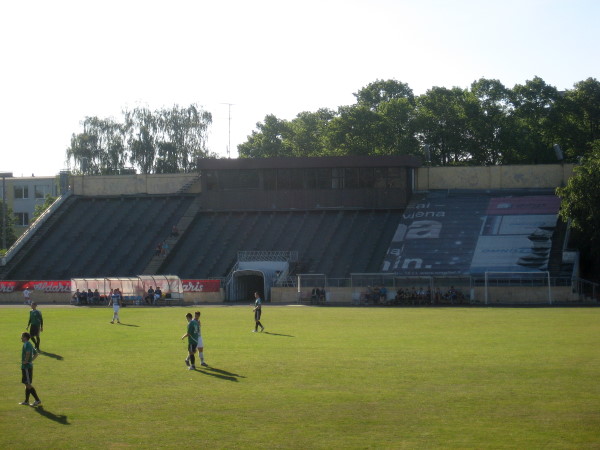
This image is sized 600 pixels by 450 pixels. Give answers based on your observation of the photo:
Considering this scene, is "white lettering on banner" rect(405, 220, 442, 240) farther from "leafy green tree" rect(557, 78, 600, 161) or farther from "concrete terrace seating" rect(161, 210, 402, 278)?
"leafy green tree" rect(557, 78, 600, 161)

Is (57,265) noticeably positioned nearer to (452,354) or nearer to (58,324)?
(58,324)

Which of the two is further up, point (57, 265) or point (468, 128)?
point (468, 128)

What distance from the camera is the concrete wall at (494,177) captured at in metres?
88.2

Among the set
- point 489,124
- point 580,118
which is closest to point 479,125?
point 489,124

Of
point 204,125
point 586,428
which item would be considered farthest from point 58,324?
point 204,125

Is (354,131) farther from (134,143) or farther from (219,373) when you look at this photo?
(219,373)

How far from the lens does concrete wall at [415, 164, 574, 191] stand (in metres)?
88.2

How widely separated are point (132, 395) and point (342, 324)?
24.7m

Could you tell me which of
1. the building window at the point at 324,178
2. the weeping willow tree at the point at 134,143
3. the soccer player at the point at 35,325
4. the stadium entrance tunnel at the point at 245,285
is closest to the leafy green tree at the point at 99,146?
the weeping willow tree at the point at 134,143

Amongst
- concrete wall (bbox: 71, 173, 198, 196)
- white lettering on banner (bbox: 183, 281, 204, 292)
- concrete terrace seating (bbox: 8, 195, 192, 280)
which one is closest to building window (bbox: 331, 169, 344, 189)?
concrete terrace seating (bbox: 8, 195, 192, 280)

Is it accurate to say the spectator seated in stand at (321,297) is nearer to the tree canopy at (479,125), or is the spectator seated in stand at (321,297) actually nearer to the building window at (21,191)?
the tree canopy at (479,125)

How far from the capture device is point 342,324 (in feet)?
156

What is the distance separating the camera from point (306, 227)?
89062mm

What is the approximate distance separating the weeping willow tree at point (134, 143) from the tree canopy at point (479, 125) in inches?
884
